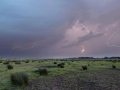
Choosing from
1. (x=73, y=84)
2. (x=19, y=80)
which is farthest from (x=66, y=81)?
(x=19, y=80)

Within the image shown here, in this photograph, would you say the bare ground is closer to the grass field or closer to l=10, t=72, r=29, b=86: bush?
the grass field

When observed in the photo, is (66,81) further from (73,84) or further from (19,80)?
(19,80)

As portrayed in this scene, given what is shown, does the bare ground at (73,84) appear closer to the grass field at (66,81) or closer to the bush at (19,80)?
the grass field at (66,81)

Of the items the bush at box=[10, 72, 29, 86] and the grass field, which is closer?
the grass field

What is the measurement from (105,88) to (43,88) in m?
6.18

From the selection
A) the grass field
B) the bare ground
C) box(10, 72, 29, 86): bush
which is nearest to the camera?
the bare ground

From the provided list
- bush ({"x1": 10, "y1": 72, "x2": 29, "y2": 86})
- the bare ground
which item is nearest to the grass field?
the bare ground

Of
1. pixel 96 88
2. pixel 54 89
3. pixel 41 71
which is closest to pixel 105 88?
pixel 96 88

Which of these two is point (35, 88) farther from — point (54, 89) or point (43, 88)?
point (54, 89)

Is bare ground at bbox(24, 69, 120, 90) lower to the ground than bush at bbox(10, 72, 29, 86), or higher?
lower

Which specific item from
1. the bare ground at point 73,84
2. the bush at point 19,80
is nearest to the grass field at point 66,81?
the bare ground at point 73,84

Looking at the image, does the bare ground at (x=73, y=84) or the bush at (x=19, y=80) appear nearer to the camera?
the bare ground at (x=73, y=84)

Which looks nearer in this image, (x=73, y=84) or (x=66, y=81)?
(x=73, y=84)

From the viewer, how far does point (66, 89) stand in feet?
52.6
